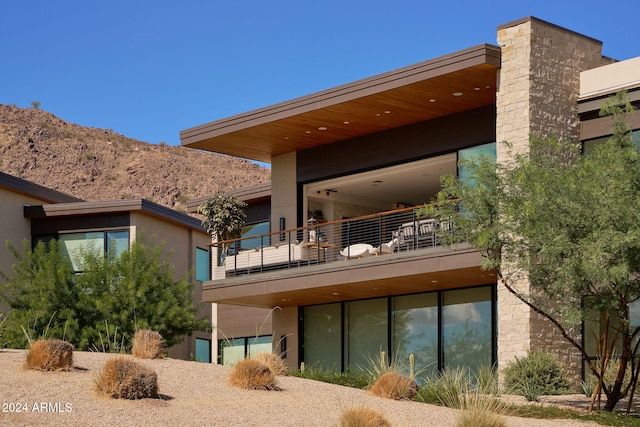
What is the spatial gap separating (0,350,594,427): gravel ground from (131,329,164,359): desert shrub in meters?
0.35

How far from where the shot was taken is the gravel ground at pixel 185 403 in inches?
531

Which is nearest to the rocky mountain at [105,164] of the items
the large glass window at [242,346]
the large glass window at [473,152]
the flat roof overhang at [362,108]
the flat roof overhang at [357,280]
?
the large glass window at [242,346]

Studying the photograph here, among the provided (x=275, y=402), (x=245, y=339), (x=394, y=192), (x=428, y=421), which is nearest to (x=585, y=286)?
(x=428, y=421)

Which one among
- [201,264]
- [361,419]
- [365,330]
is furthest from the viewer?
[201,264]

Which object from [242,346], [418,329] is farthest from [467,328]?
[242,346]

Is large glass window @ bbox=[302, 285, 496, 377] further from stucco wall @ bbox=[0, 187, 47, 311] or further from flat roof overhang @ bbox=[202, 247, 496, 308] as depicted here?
stucco wall @ bbox=[0, 187, 47, 311]

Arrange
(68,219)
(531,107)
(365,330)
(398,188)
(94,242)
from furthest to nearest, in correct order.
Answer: (68,219) < (94,242) < (398,188) < (365,330) < (531,107)

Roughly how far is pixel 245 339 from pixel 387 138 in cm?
908

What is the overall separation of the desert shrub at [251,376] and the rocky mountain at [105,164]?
5833 cm

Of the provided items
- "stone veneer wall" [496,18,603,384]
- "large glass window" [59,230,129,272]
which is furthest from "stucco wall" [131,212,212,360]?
"stone veneer wall" [496,18,603,384]

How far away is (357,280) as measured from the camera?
24.8 metres

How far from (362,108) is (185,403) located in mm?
11676

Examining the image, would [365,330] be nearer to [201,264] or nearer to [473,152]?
[473,152]

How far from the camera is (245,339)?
32.6m
